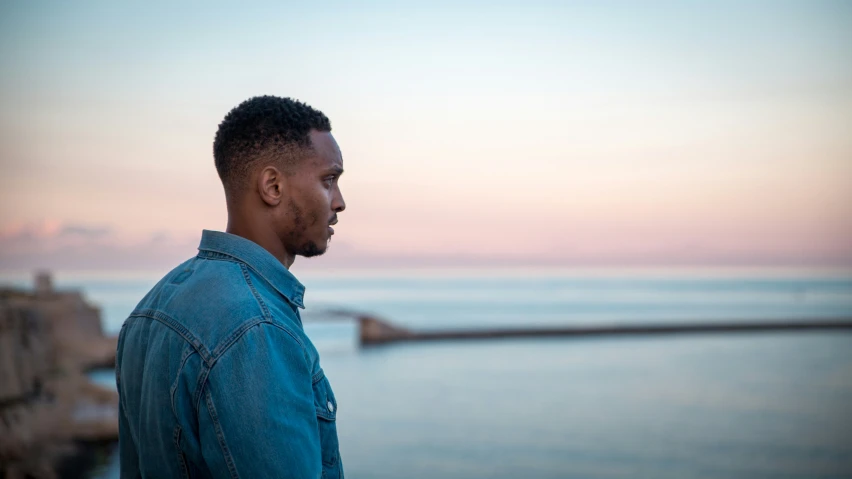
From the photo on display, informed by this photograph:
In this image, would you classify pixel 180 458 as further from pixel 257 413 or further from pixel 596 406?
pixel 596 406

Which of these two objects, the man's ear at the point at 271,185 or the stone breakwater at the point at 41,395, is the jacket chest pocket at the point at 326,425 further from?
the stone breakwater at the point at 41,395

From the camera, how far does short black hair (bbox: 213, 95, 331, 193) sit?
1481mm

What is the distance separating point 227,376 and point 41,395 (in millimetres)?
11649

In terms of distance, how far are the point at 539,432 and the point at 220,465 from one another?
21811mm

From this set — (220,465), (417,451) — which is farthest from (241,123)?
(417,451)

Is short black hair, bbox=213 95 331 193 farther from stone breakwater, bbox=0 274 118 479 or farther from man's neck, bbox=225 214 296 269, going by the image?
stone breakwater, bbox=0 274 118 479

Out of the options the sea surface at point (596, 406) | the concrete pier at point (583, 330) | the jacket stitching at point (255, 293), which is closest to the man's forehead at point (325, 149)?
the jacket stitching at point (255, 293)

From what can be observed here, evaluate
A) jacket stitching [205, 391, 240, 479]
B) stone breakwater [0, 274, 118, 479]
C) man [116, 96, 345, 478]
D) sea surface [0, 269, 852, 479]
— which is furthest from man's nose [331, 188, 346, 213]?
sea surface [0, 269, 852, 479]

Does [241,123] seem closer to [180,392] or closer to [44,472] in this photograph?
[180,392]

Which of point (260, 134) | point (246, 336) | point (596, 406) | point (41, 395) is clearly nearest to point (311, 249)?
point (260, 134)

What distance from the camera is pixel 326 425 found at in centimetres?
139

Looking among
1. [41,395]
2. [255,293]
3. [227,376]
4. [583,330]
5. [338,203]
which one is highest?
[583,330]

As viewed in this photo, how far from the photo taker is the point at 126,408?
1.47m

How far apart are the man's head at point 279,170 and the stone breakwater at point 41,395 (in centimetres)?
919
